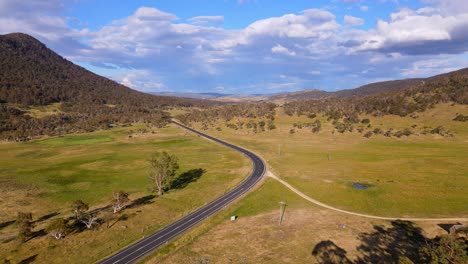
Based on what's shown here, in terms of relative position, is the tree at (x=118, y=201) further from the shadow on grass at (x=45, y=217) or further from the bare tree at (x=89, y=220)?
the shadow on grass at (x=45, y=217)

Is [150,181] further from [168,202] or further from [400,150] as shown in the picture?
[400,150]

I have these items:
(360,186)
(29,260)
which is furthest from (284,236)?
(29,260)

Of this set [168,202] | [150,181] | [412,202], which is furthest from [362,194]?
[150,181]

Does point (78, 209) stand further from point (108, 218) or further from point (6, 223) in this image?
point (6, 223)

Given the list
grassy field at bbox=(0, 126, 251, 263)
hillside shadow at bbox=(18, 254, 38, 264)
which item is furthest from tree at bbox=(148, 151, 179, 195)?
hillside shadow at bbox=(18, 254, 38, 264)

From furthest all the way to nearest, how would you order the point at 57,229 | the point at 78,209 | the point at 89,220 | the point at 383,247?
the point at 78,209, the point at 89,220, the point at 57,229, the point at 383,247

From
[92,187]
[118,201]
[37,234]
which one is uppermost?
[118,201]

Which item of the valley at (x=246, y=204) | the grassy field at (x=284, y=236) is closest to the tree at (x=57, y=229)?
the valley at (x=246, y=204)
